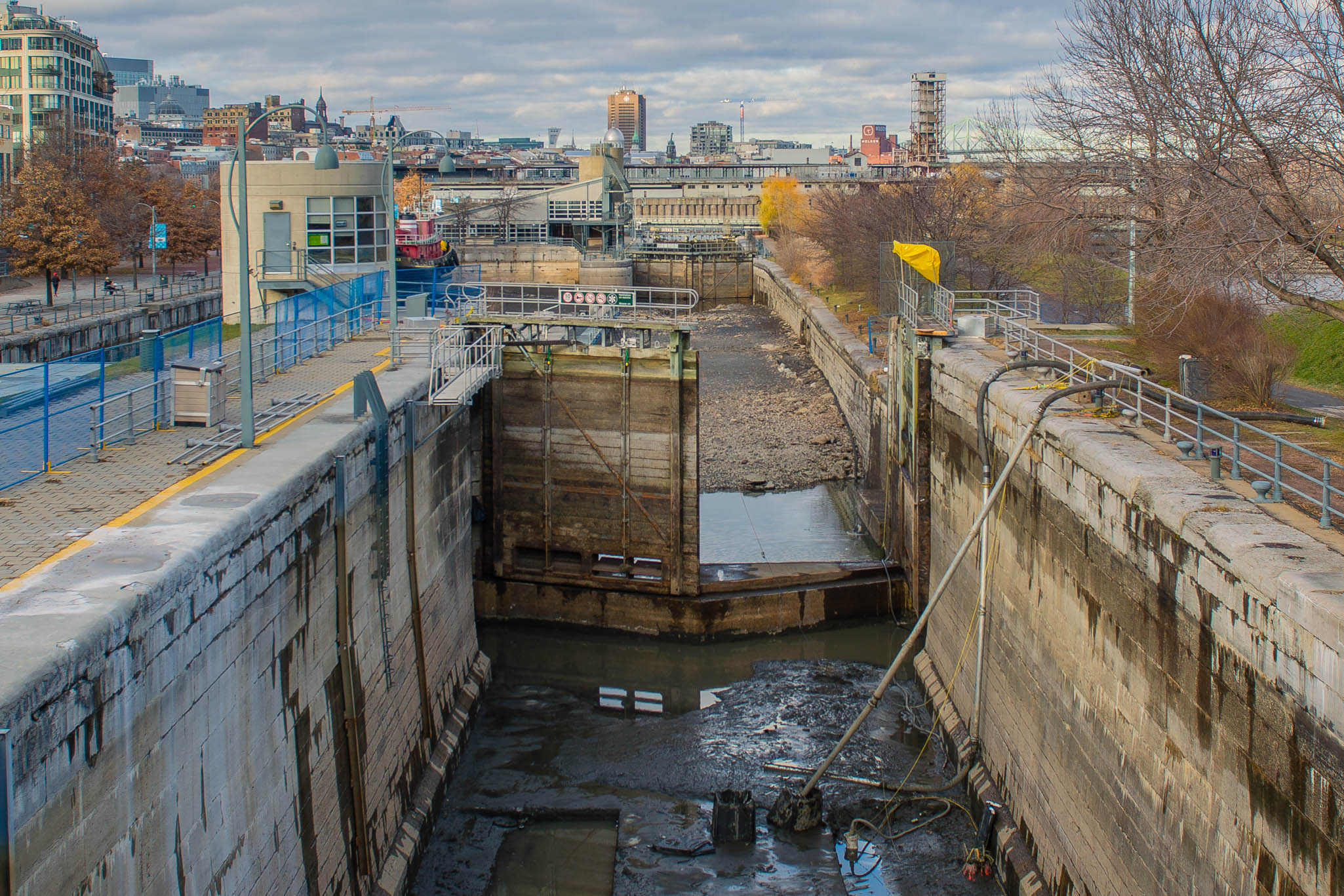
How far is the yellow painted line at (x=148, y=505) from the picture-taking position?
9336mm

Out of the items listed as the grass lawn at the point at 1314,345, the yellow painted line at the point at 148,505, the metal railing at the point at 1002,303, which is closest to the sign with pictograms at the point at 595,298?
the metal railing at the point at 1002,303

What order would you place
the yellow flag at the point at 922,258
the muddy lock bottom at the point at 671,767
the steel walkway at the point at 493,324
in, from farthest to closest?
the yellow flag at the point at 922,258
the steel walkway at the point at 493,324
the muddy lock bottom at the point at 671,767

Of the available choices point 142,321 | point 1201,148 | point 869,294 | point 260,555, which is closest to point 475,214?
point 869,294

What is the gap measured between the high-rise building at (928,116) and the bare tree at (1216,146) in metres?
115

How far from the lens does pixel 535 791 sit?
17109 millimetres

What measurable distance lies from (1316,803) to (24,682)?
8.63m

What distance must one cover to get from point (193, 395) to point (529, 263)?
6166 centimetres

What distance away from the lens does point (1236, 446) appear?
11930 mm

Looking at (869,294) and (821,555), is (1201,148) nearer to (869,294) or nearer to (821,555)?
(821,555)

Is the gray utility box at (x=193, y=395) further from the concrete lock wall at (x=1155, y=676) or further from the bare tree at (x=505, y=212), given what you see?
Answer: the bare tree at (x=505, y=212)

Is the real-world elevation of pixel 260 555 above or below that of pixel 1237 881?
above

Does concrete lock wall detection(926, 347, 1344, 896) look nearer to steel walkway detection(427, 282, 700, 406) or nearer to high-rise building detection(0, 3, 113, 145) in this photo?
steel walkway detection(427, 282, 700, 406)

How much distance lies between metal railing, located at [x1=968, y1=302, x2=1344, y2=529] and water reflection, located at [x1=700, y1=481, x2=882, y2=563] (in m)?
8.54

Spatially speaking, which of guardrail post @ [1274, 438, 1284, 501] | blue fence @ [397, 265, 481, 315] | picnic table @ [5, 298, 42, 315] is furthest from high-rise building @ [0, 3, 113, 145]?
guardrail post @ [1274, 438, 1284, 501]
